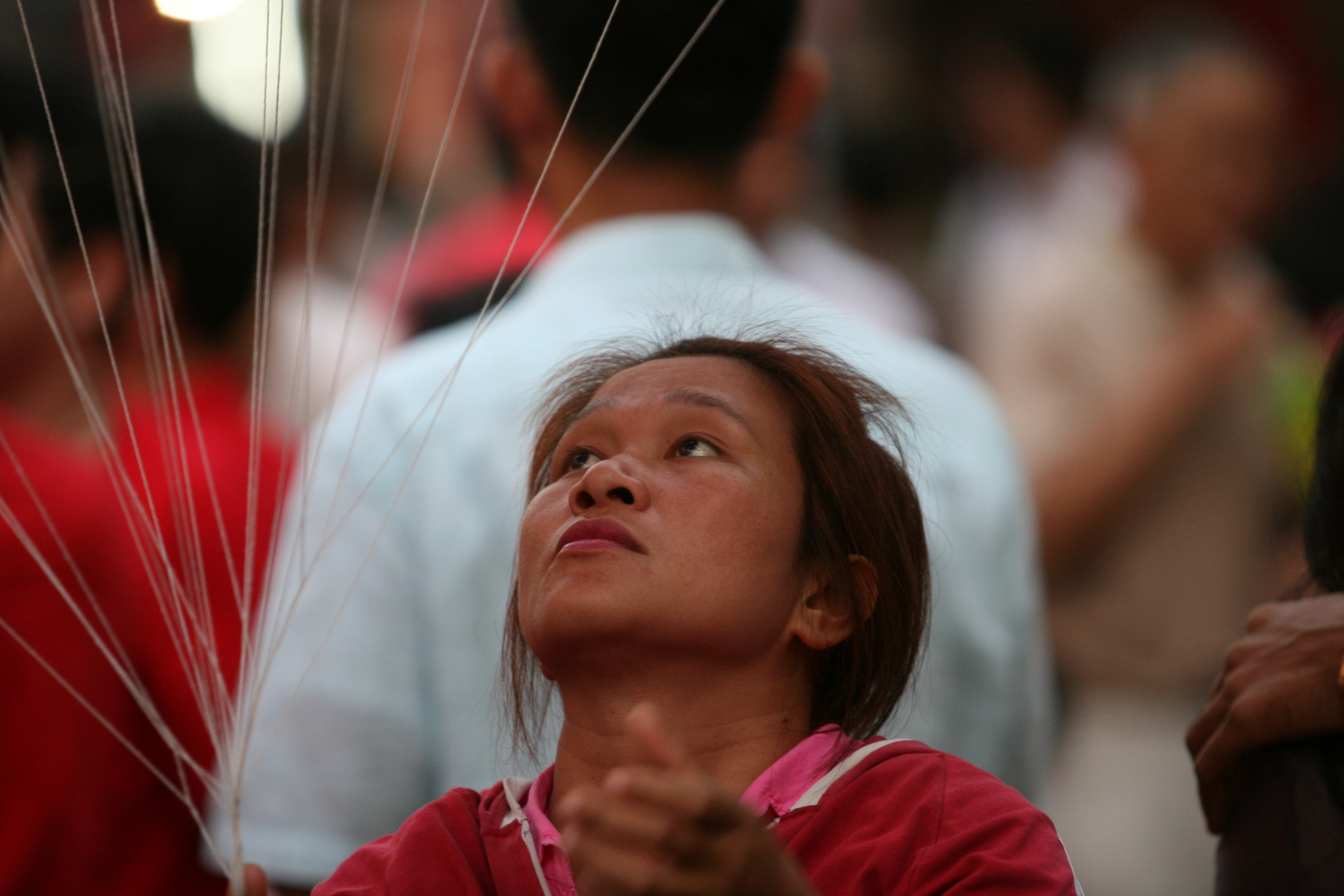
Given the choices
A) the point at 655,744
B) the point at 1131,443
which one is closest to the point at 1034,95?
the point at 1131,443

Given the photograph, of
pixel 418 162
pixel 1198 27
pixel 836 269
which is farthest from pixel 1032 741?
pixel 418 162

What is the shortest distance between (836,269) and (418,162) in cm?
218

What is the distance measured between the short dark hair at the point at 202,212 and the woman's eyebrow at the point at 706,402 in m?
1.59

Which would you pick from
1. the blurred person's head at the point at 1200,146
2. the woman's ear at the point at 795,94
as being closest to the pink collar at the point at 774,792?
the woman's ear at the point at 795,94

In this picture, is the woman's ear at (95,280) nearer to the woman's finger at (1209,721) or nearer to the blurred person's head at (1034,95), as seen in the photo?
the woman's finger at (1209,721)

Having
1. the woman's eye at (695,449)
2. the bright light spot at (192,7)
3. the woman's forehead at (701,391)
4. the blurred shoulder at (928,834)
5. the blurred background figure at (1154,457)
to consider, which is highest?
the bright light spot at (192,7)

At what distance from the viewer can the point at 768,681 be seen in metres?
1.30

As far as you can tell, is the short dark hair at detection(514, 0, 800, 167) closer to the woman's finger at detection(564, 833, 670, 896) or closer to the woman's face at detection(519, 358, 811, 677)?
the woman's face at detection(519, 358, 811, 677)

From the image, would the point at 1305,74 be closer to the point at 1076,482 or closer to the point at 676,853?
the point at 1076,482

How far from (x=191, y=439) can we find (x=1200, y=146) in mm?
2398

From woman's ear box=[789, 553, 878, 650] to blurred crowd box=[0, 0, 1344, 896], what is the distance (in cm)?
40

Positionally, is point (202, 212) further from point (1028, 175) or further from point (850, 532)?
point (1028, 175)

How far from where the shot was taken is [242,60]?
Answer: 6.74 feet

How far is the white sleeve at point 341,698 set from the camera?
1.64 m
